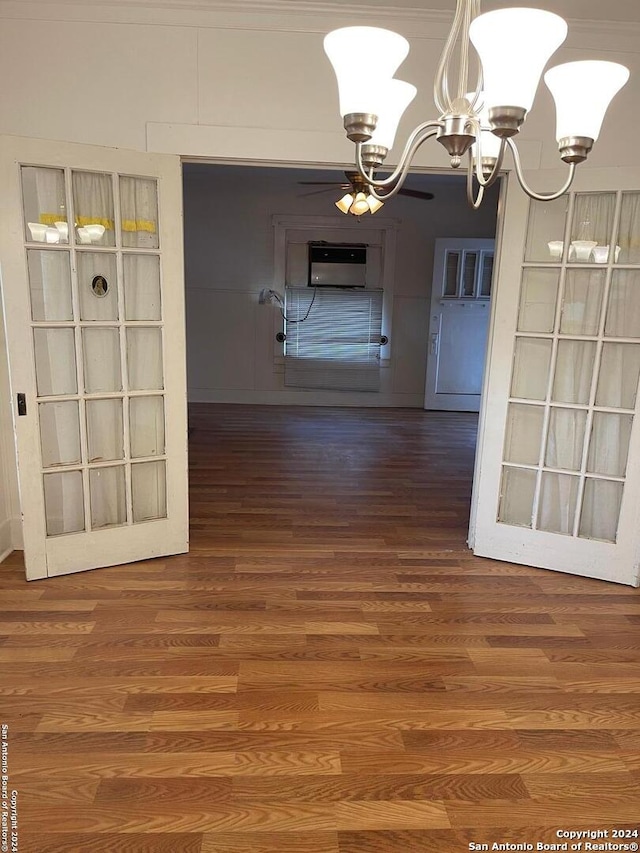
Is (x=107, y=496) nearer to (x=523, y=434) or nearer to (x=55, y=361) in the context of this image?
(x=55, y=361)

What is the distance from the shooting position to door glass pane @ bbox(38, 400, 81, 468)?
2895 mm

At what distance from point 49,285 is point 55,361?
363mm

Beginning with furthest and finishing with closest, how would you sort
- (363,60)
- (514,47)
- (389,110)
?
(389,110) → (363,60) → (514,47)

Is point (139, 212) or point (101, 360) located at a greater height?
point (139, 212)

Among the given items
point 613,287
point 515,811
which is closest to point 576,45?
point 613,287

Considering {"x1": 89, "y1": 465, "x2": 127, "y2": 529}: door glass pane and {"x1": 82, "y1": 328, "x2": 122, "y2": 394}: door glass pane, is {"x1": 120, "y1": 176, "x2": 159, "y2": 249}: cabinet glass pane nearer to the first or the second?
{"x1": 82, "y1": 328, "x2": 122, "y2": 394}: door glass pane

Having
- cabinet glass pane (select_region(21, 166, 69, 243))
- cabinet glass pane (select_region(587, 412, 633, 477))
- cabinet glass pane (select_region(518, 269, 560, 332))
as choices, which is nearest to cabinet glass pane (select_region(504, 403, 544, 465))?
cabinet glass pane (select_region(587, 412, 633, 477))

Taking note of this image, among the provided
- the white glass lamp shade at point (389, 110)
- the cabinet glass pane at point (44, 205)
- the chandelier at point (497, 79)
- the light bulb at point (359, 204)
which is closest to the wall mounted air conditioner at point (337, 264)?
the light bulb at point (359, 204)

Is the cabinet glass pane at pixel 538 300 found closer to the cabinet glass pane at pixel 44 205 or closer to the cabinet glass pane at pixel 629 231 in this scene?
the cabinet glass pane at pixel 629 231

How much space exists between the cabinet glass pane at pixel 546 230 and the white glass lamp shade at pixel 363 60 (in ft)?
6.29

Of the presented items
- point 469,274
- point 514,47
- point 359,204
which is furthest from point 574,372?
point 469,274

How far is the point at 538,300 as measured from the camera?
3105mm

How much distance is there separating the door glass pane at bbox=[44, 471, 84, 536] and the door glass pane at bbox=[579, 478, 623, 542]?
270 cm

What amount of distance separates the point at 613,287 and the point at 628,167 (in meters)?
0.56
